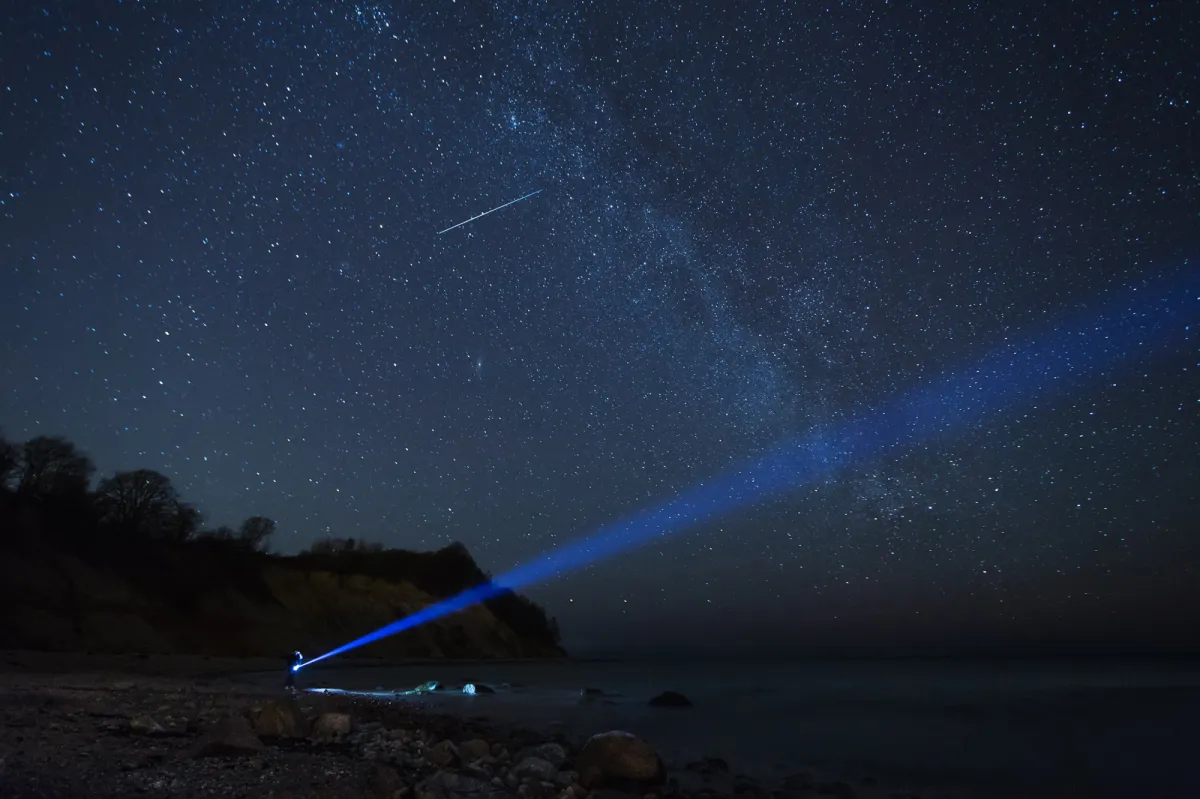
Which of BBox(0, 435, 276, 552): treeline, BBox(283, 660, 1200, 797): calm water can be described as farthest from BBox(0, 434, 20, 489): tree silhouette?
BBox(283, 660, 1200, 797): calm water

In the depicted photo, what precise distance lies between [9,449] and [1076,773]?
39148 mm

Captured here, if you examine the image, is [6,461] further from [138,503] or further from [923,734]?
[923,734]

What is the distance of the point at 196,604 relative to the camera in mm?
40875

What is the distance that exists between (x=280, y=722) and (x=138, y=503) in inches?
1459

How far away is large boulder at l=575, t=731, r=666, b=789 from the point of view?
32.5ft

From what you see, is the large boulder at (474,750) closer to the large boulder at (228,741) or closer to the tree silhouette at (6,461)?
the large boulder at (228,741)

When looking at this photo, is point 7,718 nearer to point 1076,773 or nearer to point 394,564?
point 1076,773

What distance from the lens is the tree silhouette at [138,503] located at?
4006 centimetres

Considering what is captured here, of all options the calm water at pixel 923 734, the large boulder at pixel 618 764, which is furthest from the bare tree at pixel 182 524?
the large boulder at pixel 618 764

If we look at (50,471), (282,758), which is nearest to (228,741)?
(282,758)

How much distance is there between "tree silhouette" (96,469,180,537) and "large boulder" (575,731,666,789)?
37.3 metres

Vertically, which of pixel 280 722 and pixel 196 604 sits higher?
pixel 196 604

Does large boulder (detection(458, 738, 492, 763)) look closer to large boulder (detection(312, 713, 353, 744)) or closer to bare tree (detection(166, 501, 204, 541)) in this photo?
large boulder (detection(312, 713, 353, 744))

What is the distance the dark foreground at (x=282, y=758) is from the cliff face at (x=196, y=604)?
59.7 ft
